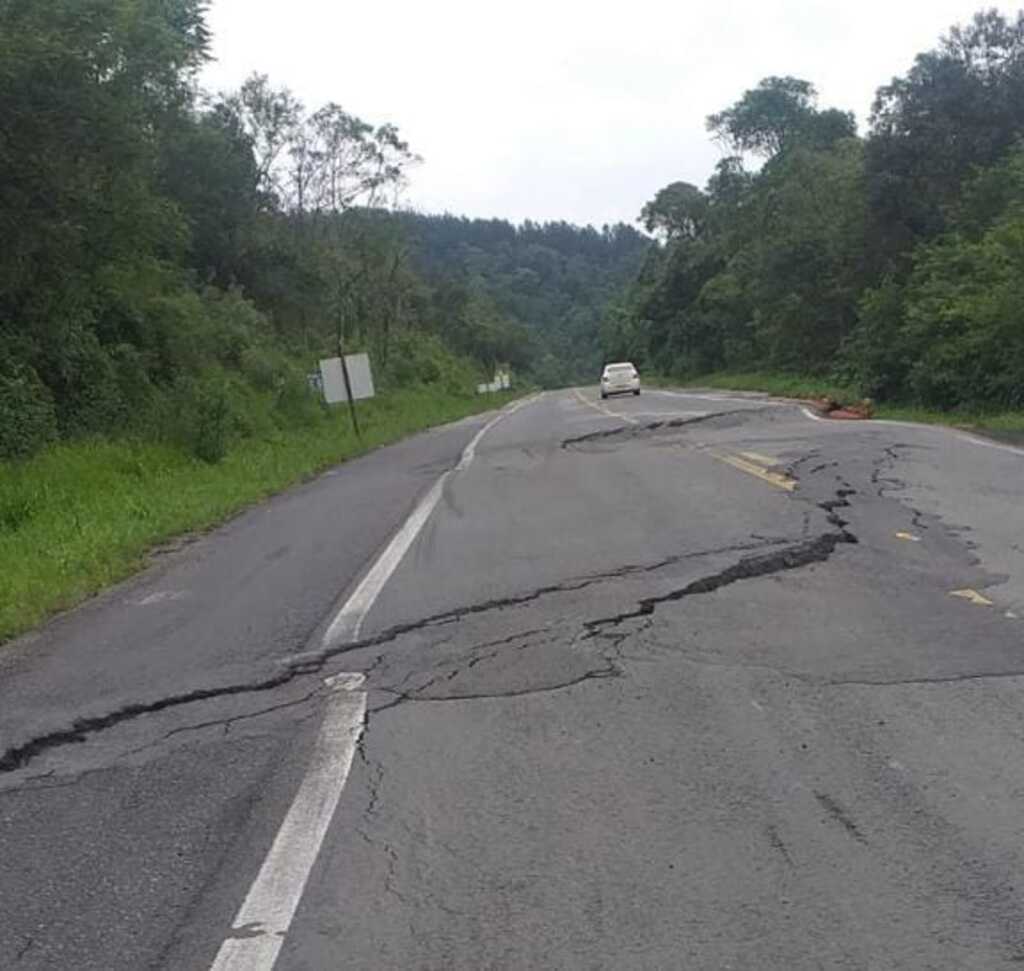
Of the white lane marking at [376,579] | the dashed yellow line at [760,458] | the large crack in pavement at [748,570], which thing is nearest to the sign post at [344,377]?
the dashed yellow line at [760,458]

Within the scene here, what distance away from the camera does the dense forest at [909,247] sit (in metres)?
25.6

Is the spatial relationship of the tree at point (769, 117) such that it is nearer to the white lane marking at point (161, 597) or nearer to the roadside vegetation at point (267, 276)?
the roadside vegetation at point (267, 276)

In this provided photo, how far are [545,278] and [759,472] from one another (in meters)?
169

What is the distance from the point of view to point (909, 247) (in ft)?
121

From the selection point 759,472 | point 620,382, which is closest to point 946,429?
point 759,472

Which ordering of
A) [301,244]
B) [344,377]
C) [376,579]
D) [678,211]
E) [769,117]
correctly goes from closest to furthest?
[376,579], [344,377], [301,244], [769,117], [678,211]

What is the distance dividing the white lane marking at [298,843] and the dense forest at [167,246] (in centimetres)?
1389

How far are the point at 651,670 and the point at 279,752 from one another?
1.95 meters

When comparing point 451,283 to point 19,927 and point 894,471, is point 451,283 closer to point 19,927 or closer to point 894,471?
point 894,471

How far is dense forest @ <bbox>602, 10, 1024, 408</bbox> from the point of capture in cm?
2564

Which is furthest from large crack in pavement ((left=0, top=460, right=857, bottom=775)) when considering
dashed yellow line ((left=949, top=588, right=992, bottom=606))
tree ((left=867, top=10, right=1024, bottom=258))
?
tree ((left=867, top=10, right=1024, bottom=258))

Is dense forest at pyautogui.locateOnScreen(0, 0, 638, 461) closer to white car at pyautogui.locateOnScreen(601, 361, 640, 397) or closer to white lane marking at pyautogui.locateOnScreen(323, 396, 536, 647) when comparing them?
white lane marking at pyautogui.locateOnScreen(323, 396, 536, 647)

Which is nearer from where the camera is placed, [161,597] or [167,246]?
[161,597]

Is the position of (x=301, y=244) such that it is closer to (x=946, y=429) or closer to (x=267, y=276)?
(x=267, y=276)
